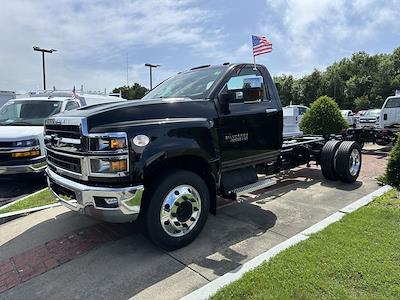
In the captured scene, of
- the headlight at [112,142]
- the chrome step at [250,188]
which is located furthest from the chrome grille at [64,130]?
the chrome step at [250,188]

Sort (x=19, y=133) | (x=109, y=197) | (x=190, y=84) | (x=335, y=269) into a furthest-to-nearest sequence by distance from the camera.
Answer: (x=19, y=133), (x=190, y=84), (x=109, y=197), (x=335, y=269)

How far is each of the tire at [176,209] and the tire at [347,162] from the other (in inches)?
141

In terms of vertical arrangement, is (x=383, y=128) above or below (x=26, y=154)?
above

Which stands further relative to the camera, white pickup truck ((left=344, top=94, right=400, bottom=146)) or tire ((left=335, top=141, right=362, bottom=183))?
white pickup truck ((left=344, top=94, right=400, bottom=146))

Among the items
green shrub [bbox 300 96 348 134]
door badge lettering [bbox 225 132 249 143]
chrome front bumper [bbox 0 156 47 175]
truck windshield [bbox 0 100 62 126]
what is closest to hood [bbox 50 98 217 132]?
door badge lettering [bbox 225 132 249 143]

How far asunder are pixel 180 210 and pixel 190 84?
6.22 feet

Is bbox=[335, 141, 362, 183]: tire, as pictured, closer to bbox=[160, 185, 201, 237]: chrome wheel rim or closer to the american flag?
the american flag

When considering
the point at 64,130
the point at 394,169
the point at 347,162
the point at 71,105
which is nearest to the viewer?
the point at 64,130

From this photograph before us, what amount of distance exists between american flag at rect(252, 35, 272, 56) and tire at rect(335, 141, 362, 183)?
2413 millimetres

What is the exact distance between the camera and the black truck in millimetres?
3609

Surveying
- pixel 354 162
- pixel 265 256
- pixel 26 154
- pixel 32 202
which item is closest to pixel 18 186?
pixel 26 154

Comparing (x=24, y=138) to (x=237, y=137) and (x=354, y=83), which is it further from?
(x=354, y=83)

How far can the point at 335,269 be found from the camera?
3467mm

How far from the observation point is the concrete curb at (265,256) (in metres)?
3.18
